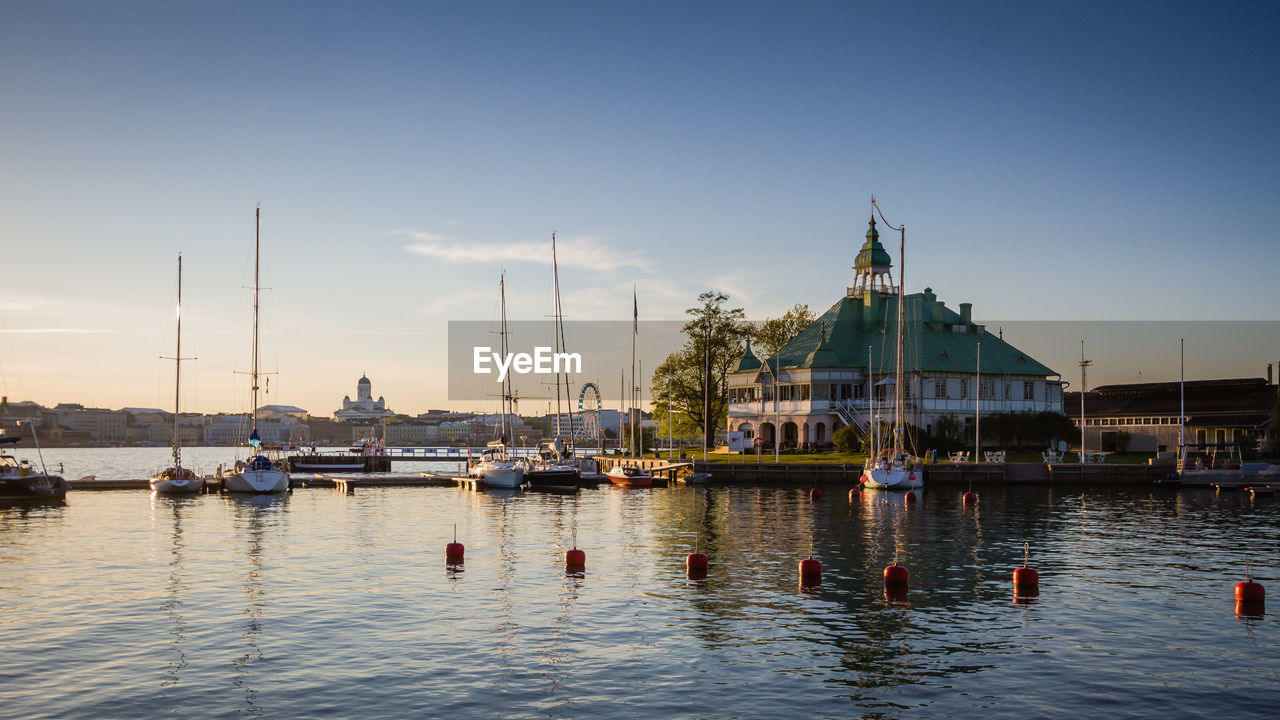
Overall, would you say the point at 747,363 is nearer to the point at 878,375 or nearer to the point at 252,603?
the point at 878,375

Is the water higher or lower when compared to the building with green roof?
lower

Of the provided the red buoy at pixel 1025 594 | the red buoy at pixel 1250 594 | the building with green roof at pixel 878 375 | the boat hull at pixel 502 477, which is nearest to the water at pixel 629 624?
the red buoy at pixel 1025 594

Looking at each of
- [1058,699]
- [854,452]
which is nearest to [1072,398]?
[854,452]

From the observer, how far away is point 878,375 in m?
112

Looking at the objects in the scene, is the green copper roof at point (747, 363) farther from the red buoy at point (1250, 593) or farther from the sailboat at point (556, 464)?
the red buoy at point (1250, 593)

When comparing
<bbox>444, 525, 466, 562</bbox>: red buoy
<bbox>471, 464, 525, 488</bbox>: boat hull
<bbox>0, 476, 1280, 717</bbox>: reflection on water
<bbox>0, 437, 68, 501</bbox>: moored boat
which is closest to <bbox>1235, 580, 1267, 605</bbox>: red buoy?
<bbox>0, 476, 1280, 717</bbox>: reflection on water

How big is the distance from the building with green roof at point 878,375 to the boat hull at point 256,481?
49387 mm

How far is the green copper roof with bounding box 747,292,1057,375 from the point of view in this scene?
4365 inches

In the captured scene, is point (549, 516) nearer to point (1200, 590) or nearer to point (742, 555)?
point (742, 555)

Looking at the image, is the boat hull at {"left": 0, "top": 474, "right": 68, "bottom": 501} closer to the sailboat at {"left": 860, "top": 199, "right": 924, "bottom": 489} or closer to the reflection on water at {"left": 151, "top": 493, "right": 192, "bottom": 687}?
the reflection on water at {"left": 151, "top": 493, "right": 192, "bottom": 687}

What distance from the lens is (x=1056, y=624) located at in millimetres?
28641

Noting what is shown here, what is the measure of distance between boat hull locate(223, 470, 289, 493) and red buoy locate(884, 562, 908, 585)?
59647mm

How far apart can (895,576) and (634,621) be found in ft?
30.9

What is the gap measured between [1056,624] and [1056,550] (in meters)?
17.2
